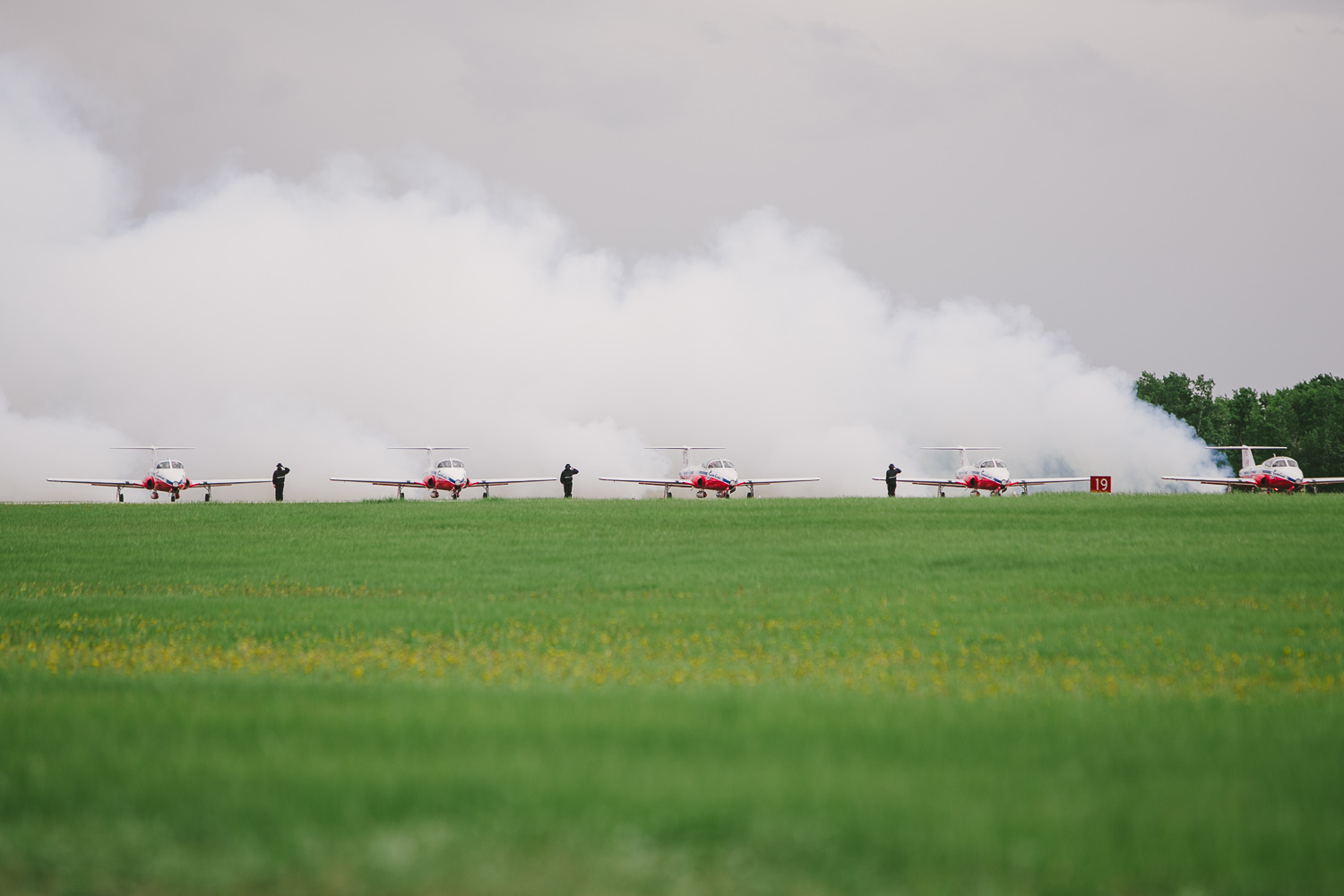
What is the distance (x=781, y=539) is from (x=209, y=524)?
21.4 meters

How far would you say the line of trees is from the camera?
11800cm

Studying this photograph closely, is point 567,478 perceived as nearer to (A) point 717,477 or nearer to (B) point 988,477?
(A) point 717,477

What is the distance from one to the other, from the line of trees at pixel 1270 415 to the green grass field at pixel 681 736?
355 ft

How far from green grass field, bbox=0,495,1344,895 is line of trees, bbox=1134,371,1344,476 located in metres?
108

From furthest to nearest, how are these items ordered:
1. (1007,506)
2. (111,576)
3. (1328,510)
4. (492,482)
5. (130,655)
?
(492,482) → (1007,506) → (1328,510) → (111,576) → (130,655)

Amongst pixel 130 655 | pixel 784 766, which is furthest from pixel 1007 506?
pixel 784 766

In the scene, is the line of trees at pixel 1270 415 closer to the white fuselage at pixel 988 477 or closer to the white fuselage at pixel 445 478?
the white fuselage at pixel 988 477

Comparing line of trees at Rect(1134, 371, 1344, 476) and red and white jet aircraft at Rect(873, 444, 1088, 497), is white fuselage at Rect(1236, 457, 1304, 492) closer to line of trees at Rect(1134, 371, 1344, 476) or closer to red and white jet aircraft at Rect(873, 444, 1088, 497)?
red and white jet aircraft at Rect(873, 444, 1088, 497)

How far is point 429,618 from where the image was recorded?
19203 mm

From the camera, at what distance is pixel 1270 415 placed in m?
125

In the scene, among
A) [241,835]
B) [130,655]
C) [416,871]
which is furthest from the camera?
[130,655]

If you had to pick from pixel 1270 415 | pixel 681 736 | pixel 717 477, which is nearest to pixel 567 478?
pixel 717 477

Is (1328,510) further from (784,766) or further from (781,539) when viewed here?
(784,766)

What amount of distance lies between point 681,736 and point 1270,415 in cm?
13353
